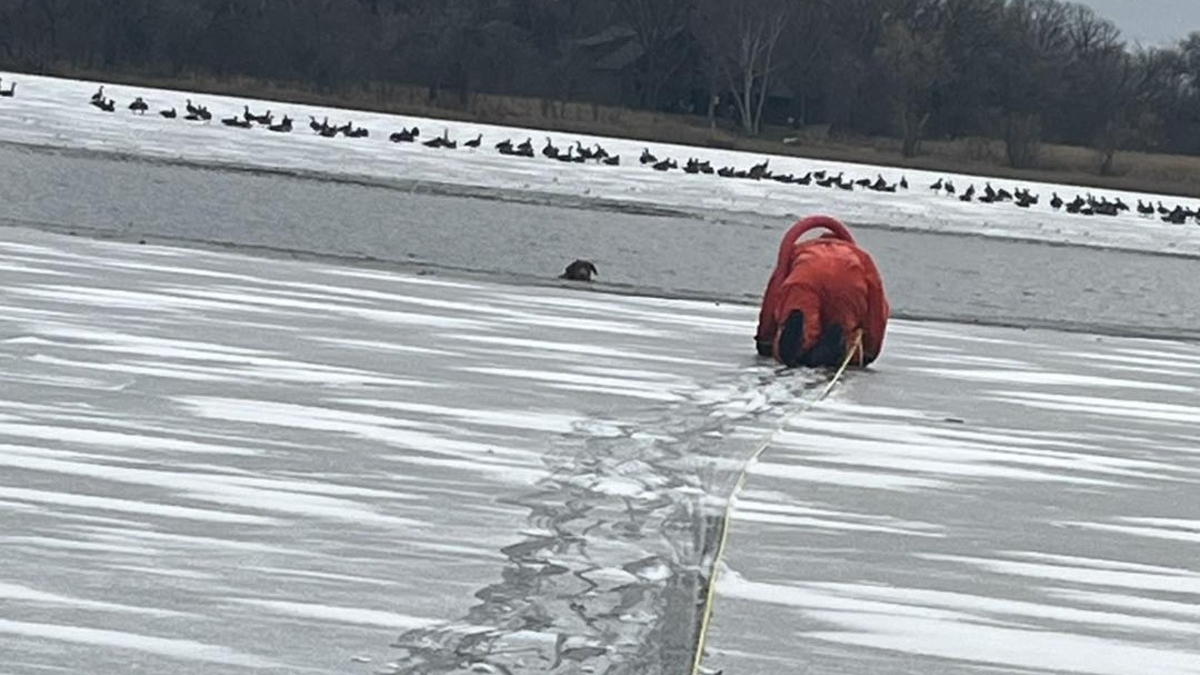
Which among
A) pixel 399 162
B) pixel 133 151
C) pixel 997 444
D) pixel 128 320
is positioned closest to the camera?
pixel 997 444

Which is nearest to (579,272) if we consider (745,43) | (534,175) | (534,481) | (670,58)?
(534,481)

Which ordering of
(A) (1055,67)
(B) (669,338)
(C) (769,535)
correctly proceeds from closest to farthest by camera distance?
(C) (769,535) < (B) (669,338) < (A) (1055,67)

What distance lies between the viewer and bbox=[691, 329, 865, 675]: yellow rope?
23.4ft

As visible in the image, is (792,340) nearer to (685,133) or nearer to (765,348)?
(765,348)

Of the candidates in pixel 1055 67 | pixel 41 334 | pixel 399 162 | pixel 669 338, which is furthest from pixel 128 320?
pixel 1055 67

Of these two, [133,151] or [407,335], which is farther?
[133,151]

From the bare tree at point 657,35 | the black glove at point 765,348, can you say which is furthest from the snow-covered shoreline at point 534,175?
the bare tree at point 657,35

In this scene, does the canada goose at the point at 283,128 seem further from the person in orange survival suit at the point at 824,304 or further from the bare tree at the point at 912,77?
the person in orange survival suit at the point at 824,304

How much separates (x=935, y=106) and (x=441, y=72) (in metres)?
17.7

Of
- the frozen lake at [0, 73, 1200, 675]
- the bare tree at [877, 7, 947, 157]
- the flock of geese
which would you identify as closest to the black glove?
the frozen lake at [0, 73, 1200, 675]

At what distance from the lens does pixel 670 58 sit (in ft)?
313

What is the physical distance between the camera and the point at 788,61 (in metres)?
95.6

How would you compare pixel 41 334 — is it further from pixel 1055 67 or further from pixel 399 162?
pixel 1055 67

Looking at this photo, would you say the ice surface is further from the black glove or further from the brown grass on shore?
the brown grass on shore
